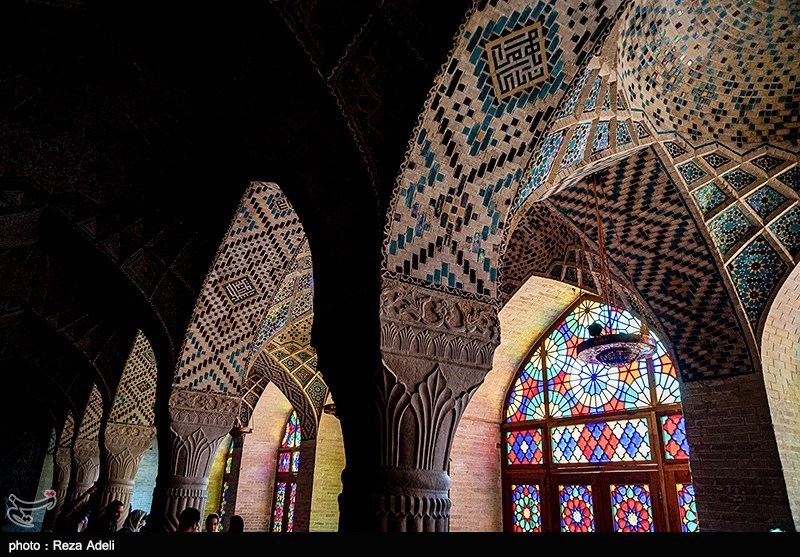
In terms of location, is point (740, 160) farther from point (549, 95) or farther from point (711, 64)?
point (549, 95)

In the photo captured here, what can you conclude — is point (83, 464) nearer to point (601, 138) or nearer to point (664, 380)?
point (664, 380)

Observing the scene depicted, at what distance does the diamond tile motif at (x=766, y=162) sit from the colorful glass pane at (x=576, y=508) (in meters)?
4.92

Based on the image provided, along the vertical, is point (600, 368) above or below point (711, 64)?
below

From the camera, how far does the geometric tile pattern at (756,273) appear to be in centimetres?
592

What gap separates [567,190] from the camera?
20.0 ft

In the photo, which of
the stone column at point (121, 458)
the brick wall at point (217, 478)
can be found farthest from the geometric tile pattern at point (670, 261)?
the brick wall at point (217, 478)

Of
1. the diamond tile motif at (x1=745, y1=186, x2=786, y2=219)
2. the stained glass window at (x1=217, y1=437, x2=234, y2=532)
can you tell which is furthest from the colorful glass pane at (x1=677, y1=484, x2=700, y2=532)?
the stained glass window at (x1=217, y1=437, x2=234, y2=532)

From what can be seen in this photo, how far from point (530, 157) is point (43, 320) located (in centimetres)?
778

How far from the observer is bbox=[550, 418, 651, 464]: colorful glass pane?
7984 mm

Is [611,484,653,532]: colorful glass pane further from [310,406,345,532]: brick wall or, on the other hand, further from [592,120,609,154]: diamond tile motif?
[310,406,345,532]: brick wall

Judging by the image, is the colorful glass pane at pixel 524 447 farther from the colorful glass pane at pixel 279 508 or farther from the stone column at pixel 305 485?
the colorful glass pane at pixel 279 508

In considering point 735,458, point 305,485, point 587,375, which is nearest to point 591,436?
point 587,375

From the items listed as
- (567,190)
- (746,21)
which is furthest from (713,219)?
(746,21)

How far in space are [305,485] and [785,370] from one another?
9487 mm
